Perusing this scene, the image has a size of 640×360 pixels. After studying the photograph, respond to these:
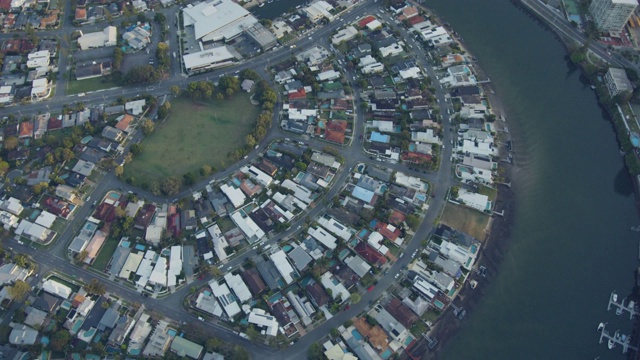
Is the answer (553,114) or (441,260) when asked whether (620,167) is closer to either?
(553,114)

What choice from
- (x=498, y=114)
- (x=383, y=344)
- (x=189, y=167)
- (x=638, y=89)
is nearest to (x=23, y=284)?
(x=189, y=167)

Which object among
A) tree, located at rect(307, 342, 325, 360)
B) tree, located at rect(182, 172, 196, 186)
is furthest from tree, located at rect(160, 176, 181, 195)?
tree, located at rect(307, 342, 325, 360)

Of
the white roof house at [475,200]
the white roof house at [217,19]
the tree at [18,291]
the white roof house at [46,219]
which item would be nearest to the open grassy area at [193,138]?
the white roof house at [46,219]

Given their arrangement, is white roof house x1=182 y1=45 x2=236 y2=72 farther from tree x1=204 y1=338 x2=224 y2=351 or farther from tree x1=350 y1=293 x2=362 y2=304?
tree x1=350 y1=293 x2=362 y2=304

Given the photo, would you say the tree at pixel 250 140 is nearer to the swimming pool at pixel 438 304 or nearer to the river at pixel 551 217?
the swimming pool at pixel 438 304

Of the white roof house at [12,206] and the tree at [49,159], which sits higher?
the tree at [49,159]

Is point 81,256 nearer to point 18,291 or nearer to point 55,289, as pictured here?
point 55,289
